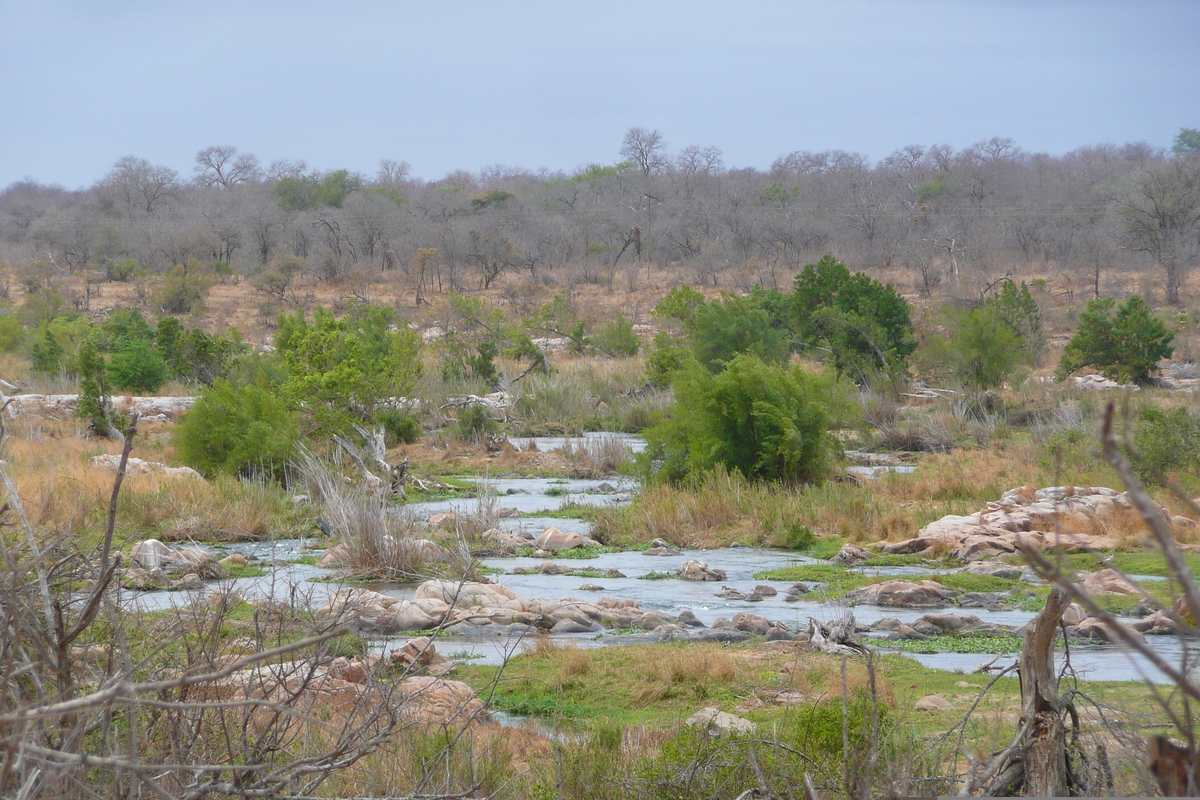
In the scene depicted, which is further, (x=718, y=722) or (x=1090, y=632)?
(x=1090, y=632)

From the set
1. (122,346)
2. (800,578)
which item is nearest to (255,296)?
(122,346)

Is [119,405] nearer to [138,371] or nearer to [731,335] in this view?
[138,371]

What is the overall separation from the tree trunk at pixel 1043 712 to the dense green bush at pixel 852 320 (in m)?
24.8

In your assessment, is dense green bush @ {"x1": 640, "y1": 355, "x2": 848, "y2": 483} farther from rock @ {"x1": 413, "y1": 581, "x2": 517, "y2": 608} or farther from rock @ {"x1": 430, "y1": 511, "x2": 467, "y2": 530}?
rock @ {"x1": 413, "y1": 581, "x2": 517, "y2": 608}

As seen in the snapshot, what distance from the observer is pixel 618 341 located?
3719 cm

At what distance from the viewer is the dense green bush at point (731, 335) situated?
90.9 feet

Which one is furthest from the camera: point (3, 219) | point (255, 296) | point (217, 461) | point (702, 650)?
point (3, 219)

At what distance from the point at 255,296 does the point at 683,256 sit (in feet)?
77.5

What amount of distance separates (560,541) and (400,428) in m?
9.61

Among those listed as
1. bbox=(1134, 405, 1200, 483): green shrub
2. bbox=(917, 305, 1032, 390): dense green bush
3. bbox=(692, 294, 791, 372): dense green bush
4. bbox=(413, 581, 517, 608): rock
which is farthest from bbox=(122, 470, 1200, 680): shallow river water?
bbox=(917, 305, 1032, 390): dense green bush

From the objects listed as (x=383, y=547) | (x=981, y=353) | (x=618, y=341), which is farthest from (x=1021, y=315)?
(x=383, y=547)

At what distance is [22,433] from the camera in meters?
20.2

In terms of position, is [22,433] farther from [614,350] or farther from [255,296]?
[255,296]

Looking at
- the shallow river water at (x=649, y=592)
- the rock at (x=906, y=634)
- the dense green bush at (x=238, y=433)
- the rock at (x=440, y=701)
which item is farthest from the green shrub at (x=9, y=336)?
the rock at (x=440, y=701)
